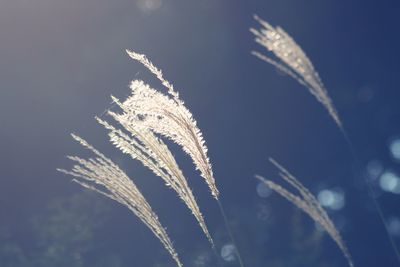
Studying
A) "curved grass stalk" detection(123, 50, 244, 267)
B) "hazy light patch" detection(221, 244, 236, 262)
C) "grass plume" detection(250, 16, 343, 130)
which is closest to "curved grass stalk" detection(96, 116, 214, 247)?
"curved grass stalk" detection(123, 50, 244, 267)

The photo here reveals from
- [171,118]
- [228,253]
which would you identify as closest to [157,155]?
[171,118]

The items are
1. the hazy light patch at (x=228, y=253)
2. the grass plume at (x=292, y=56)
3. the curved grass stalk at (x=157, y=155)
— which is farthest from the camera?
the hazy light patch at (x=228, y=253)

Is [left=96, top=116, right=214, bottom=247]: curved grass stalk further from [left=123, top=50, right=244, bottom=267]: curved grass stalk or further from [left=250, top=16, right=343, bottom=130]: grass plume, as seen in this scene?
[left=250, top=16, right=343, bottom=130]: grass plume

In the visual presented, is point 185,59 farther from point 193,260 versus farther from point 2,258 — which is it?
point 2,258

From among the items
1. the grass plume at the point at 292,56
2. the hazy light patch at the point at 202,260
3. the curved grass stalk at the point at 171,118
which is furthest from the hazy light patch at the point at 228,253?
the curved grass stalk at the point at 171,118

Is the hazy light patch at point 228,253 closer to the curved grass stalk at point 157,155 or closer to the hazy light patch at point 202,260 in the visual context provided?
the hazy light patch at point 202,260

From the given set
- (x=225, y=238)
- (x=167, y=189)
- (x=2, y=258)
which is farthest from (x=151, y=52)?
(x=2, y=258)

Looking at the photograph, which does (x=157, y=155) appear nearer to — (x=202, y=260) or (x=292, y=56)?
(x=292, y=56)

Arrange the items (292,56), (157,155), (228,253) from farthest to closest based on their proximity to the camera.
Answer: (228,253) < (292,56) < (157,155)
